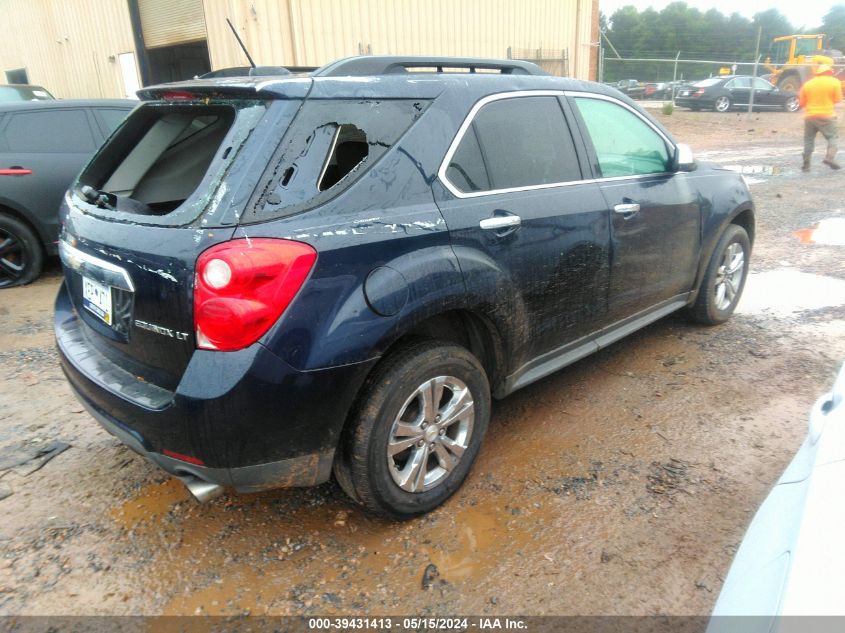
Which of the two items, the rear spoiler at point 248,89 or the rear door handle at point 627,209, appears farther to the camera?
the rear door handle at point 627,209

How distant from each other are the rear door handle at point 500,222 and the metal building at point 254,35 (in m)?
9.43

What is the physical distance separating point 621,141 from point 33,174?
5143mm

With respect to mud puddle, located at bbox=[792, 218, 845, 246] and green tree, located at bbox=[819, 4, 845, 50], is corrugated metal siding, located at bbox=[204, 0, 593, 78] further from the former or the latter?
green tree, located at bbox=[819, 4, 845, 50]

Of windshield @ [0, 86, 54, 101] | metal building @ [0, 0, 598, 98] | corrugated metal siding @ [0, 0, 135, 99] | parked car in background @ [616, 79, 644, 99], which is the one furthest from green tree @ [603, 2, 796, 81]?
windshield @ [0, 86, 54, 101]

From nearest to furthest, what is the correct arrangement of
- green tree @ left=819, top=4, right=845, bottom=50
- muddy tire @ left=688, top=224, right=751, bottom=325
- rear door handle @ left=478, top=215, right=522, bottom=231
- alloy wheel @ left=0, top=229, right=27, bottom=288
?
rear door handle @ left=478, top=215, right=522, bottom=231
muddy tire @ left=688, top=224, right=751, bottom=325
alloy wheel @ left=0, top=229, right=27, bottom=288
green tree @ left=819, top=4, right=845, bottom=50

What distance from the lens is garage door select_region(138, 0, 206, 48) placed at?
11.6m

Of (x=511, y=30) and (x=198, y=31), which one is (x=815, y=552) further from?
(x=511, y=30)

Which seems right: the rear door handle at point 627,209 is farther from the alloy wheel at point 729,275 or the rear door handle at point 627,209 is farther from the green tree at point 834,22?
the green tree at point 834,22

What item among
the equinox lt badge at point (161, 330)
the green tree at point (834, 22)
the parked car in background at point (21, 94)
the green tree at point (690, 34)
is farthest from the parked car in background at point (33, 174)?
the green tree at point (834, 22)

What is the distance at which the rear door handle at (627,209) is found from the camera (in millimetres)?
3336

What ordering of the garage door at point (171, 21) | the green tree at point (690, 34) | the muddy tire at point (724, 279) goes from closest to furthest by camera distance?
the muddy tire at point (724, 279)
the garage door at point (171, 21)
the green tree at point (690, 34)

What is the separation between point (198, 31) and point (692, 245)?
1077 centimetres

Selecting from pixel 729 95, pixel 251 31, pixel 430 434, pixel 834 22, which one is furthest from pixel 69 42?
pixel 834 22

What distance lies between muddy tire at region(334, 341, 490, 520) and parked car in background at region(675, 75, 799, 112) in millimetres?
25001
